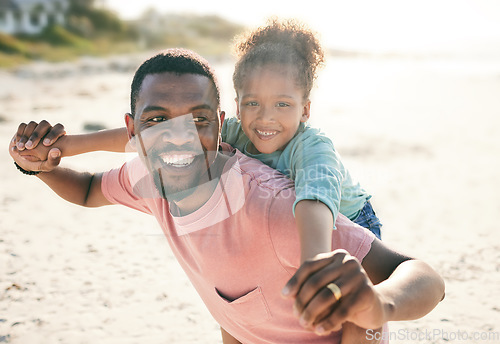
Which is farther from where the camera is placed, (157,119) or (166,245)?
(166,245)

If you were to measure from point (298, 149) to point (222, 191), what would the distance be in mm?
518

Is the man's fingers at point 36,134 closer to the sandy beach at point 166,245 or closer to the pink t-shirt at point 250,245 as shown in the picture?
the sandy beach at point 166,245

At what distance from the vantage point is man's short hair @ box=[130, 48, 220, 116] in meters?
1.75

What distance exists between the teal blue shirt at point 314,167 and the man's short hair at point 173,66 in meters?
0.47

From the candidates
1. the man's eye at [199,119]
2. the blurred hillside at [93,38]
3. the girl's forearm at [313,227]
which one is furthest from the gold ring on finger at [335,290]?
the blurred hillside at [93,38]

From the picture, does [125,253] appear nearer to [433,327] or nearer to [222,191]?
[433,327]

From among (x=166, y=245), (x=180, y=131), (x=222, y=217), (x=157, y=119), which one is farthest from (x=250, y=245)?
(x=166, y=245)

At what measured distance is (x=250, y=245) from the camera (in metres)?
1.63

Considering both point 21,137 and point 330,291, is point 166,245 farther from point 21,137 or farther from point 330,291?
point 330,291

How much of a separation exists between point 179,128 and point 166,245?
3.42 metres

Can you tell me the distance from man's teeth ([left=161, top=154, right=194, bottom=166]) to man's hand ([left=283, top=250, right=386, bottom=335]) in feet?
2.54

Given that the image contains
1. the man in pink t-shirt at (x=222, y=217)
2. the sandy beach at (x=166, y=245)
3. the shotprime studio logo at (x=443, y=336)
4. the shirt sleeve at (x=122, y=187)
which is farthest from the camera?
the sandy beach at (x=166, y=245)

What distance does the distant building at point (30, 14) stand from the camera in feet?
115

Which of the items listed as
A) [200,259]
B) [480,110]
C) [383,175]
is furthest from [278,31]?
[480,110]
